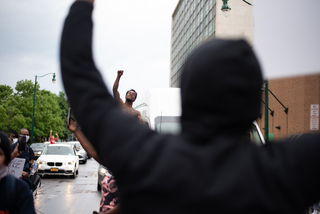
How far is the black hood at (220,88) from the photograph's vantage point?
0.93 m

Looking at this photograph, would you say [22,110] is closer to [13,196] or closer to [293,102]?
[293,102]

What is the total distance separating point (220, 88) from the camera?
0.93 meters

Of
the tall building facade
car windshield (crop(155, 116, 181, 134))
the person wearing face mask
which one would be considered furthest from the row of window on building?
car windshield (crop(155, 116, 181, 134))

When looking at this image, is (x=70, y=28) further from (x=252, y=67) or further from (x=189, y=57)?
(x=252, y=67)

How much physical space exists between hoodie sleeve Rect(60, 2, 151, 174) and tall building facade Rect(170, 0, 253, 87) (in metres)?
42.0

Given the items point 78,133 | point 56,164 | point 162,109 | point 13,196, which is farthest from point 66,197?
point 78,133

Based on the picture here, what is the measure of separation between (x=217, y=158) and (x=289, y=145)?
0.19 meters

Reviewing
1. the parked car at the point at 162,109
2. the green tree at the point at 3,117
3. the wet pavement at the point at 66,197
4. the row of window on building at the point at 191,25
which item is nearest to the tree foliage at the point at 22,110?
the green tree at the point at 3,117

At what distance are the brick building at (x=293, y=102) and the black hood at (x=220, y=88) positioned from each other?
29.0 metres

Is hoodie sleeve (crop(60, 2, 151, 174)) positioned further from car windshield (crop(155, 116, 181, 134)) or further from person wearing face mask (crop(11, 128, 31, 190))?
car windshield (crop(155, 116, 181, 134))

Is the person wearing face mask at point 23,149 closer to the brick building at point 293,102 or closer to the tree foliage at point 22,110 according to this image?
the brick building at point 293,102

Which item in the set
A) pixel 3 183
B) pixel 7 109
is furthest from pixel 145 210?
pixel 7 109

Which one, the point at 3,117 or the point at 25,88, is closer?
the point at 3,117

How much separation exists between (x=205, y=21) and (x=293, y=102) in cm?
2939
